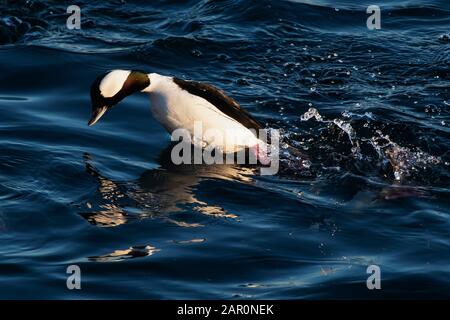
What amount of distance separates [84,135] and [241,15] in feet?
12.9

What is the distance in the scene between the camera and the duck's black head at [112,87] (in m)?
9.73

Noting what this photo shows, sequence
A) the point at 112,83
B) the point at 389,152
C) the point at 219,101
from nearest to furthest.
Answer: the point at 389,152 < the point at 219,101 < the point at 112,83

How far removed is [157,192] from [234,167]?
0.94 m

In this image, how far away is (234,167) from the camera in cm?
956

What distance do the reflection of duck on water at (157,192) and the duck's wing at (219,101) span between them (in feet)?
1.44

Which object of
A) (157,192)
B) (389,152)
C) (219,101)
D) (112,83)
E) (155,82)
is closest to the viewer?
(157,192)

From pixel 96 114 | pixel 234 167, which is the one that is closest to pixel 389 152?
pixel 234 167

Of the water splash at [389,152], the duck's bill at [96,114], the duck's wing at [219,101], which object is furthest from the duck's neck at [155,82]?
the water splash at [389,152]

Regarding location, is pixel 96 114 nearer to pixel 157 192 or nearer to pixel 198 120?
pixel 198 120

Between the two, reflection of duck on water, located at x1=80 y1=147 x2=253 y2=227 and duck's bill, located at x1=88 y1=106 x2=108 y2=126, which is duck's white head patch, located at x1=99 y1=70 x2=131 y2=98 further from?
reflection of duck on water, located at x1=80 y1=147 x2=253 y2=227

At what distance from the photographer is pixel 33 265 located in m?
Answer: 7.45
